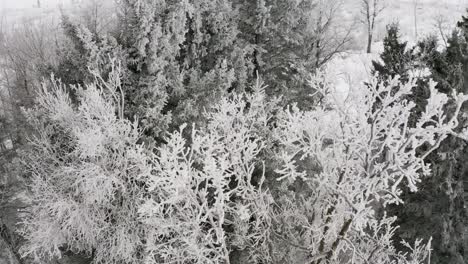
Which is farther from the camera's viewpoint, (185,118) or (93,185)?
(185,118)

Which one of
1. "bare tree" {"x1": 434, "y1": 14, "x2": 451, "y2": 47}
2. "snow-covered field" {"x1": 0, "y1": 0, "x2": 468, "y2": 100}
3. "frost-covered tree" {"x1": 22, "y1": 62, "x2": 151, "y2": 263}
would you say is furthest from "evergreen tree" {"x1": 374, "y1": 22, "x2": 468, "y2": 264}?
"snow-covered field" {"x1": 0, "y1": 0, "x2": 468, "y2": 100}

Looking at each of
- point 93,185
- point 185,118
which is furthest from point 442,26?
point 93,185

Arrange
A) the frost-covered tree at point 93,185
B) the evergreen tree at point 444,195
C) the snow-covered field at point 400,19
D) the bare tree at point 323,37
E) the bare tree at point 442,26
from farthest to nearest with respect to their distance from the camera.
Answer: the snow-covered field at point 400,19 < the bare tree at point 442,26 < the bare tree at point 323,37 < the evergreen tree at point 444,195 < the frost-covered tree at point 93,185

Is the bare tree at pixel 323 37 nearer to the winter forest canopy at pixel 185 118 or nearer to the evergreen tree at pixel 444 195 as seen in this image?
the winter forest canopy at pixel 185 118

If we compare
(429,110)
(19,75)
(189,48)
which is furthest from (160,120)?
(19,75)

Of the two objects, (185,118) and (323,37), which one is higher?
(323,37)

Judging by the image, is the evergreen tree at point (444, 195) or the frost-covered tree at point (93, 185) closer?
the frost-covered tree at point (93, 185)

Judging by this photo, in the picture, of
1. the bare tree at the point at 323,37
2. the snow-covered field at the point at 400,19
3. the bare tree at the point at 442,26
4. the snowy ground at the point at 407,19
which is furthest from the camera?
the snowy ground at the point at 407,19

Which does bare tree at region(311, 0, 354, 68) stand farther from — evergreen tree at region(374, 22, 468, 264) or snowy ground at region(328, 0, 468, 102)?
evergreen tree at region(374, 22, 468, 264)

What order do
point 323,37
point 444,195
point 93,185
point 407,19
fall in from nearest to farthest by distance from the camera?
point 93,185 → point 444,195 → point 323,37 → point 407,19

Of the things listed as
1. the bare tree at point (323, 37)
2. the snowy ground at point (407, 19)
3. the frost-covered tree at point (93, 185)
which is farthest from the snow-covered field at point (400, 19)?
the frost-covered tree at point (93, 185)

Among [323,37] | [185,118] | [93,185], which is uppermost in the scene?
[323,37]

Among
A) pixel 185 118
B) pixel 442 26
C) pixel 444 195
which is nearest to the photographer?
pixel 185 118

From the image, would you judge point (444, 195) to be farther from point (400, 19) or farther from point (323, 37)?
point (400, 19)
